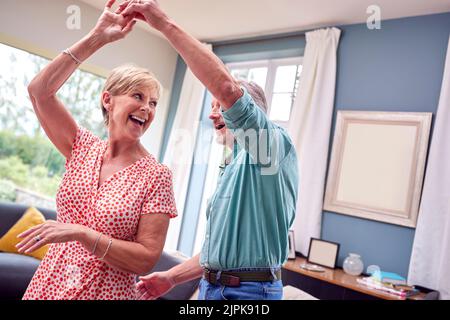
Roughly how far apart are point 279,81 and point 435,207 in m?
1.55

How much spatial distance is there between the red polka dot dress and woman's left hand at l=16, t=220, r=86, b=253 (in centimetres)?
9

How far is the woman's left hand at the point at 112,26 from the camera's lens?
A: 0.72 meters

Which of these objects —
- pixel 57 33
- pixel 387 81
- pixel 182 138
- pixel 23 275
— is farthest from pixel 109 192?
pixel 182 138

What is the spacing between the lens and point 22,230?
8.46 ft

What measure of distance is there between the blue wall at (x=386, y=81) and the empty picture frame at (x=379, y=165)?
0.07 m

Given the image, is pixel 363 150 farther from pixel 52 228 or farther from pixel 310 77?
pixel 52 228

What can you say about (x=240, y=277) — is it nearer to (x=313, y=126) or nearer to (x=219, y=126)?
(x=219, y=126)

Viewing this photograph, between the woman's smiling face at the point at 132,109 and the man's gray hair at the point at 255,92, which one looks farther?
the man's gray hair at the point at 255,92

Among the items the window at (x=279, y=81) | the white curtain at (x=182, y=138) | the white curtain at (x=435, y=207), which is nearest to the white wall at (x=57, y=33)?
the white curtain at (x=182, y=138)

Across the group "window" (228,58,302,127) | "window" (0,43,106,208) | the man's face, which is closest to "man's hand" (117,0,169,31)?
the man's face

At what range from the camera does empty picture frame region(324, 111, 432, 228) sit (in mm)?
2385

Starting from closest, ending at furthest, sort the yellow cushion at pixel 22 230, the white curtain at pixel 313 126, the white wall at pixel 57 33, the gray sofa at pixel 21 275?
the gray sofa at pixel 21 275, the yellow cushion at pixel 22 230, the white curtain at pixel 313 126, the white wall at pixel 57 33

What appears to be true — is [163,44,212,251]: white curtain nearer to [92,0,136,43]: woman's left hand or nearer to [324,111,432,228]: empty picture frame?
[324,111,432,228]: empty picture frame

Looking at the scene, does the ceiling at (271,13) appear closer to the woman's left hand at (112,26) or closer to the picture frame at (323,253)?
the picture frame at (323,253)
